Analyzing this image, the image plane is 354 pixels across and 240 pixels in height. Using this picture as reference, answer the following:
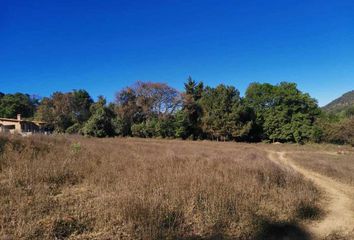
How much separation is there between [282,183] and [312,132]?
1587 inches

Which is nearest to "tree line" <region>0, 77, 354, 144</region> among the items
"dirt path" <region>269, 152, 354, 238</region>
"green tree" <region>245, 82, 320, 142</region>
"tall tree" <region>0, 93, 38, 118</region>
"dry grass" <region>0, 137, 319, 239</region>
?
"green tree" <region>245, 82, 320, 142</region>

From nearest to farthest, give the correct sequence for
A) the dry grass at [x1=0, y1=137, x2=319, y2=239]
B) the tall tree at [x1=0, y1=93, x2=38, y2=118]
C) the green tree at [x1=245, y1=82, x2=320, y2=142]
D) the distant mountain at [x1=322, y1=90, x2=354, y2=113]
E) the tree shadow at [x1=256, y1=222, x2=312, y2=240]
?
1. the dry grass at [x1=0, y1=137, x2=319, y2=239]
2. the tree shadow at [x1=256, y1=222, x2=312, y2=240]
3. the green tree at [x1=245, y1=82, x2=320, y2=142]
4. the tall tree at [x1=0, y1=93, x2=38, y2=118]
5. the distant mountain at [x1=322, y1=90, x2=354, y2=113]

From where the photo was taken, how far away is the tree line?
4419 centimetres

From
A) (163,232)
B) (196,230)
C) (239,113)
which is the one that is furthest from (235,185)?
(239,113)

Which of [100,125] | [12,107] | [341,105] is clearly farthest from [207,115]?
[341,105]

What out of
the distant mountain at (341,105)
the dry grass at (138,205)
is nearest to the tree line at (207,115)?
the dry grass at (138,205)

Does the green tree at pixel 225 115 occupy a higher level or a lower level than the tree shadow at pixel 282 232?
higher

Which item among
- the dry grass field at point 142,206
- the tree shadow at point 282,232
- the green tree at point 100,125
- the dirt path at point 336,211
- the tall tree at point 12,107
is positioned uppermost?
the tall tree at point 12,107

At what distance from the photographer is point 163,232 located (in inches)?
165

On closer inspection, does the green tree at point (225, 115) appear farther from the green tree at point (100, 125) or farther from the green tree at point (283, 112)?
the green tree at point (100, 125)

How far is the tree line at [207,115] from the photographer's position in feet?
145

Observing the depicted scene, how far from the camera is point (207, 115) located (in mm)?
45344

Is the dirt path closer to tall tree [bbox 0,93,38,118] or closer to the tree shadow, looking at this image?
the tree shadow

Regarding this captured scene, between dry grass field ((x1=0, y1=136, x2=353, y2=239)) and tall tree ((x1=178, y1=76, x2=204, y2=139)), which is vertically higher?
tall tree ((x1=178, y1=76, x2=204, y2=139))
